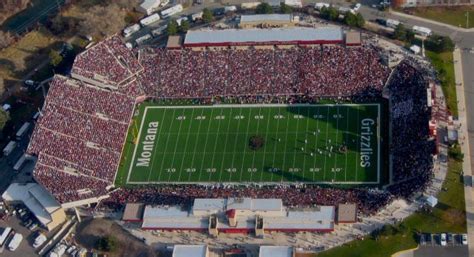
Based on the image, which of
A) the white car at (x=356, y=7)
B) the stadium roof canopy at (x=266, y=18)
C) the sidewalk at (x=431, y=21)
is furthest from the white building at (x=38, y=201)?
the sidewalk at (x=431, y=21)

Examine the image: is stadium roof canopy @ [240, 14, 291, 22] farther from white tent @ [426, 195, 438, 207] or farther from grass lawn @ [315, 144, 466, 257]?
grass lawn @ [315, 144, 466, 257]

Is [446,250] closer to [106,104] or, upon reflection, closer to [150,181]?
[150,181]

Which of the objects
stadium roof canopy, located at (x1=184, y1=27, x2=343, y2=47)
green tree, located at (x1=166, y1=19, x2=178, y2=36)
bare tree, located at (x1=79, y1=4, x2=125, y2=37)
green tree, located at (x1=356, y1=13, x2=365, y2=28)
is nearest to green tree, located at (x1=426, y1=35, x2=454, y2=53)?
green tree, located at (x1=356, y1=13, x2=365, y2=28)

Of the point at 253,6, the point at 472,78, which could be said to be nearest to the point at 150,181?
the point at 253,6

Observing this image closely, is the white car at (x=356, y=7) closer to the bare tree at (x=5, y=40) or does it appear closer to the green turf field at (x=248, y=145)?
the green turf field at (x=248, y=145)

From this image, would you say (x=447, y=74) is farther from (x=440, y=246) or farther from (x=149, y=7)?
(x=149, y=7)

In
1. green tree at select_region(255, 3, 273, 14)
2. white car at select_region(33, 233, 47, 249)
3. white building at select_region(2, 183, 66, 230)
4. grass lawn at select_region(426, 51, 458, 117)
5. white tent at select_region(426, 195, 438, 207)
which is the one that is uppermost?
green tree at select_region(255, 3, 273, 14)
